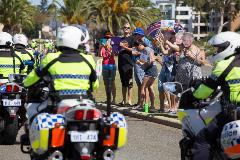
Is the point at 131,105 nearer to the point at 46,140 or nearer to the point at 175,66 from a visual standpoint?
the point at 175,66

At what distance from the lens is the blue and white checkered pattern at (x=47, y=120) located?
23.0 feet

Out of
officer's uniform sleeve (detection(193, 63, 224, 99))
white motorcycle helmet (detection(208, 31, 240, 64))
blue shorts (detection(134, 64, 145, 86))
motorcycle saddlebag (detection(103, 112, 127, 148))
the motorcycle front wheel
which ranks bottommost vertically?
the motorcycle front wheel

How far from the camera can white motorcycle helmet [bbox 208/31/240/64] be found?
7.55m

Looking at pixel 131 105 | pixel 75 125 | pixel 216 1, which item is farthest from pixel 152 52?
pixel 216 1

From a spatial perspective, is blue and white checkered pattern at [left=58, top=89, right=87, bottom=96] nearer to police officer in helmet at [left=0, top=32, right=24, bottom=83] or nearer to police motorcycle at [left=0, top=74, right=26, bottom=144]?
police motorcycle at [left=0, top=74, right=26, bottom=144]

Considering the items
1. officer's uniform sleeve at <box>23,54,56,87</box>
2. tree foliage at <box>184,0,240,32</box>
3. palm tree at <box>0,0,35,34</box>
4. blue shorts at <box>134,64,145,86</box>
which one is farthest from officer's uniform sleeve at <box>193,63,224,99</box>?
tree foliage at <box>184,0,240,32</box>

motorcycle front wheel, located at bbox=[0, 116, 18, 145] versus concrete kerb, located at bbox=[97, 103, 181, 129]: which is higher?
motorcycle front wheel, located at bbox=[0, 116, 18, 145]

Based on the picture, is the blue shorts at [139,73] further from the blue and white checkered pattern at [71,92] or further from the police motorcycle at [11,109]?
the blue and white checkered pattern at [71,92]

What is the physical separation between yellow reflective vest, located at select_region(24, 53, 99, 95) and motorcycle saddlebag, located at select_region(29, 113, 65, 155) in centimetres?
57

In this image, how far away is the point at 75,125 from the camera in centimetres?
709

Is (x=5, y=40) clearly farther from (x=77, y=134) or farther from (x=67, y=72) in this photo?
(x=77, y=134)

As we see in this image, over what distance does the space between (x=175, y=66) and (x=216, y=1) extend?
94069mm

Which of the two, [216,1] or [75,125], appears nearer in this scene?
[75,125]

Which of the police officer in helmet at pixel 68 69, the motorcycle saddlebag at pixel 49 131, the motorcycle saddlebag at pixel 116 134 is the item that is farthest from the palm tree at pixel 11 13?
the motorcycle saddlebag at pixel 49 131
